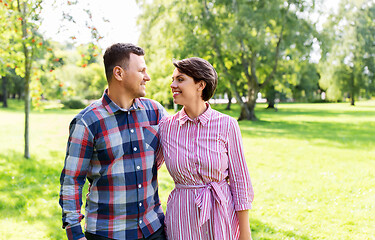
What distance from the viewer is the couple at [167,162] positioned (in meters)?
2.14

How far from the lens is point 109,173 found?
2.13 m

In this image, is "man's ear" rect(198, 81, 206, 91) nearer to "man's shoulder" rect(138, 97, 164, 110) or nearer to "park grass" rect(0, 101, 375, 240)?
"man's shoulder" rect(138, 97, 164, 110)

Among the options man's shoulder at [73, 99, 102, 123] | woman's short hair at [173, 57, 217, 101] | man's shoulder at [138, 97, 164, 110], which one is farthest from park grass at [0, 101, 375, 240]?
woman's short hair at [173, 57, 217, 101]

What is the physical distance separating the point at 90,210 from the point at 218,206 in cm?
82

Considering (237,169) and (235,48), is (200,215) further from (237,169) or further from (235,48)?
(235,48)

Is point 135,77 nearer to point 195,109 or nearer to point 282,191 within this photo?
point 195,109

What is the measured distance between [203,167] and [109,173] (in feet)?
1.94

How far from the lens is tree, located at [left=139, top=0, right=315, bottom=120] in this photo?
1955 cm

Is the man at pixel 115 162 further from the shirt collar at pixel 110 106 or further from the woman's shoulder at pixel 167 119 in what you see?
the woman's shoulder at pixel 167 119

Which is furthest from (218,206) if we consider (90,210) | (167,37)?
(167,37)

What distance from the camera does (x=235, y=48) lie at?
20.0 m

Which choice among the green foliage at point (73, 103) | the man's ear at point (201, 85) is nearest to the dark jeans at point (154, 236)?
the man's ear at point (201, 85)

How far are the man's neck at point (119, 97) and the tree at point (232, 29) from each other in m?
17.9

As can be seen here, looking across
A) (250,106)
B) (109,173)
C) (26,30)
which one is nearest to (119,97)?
(109,173)
